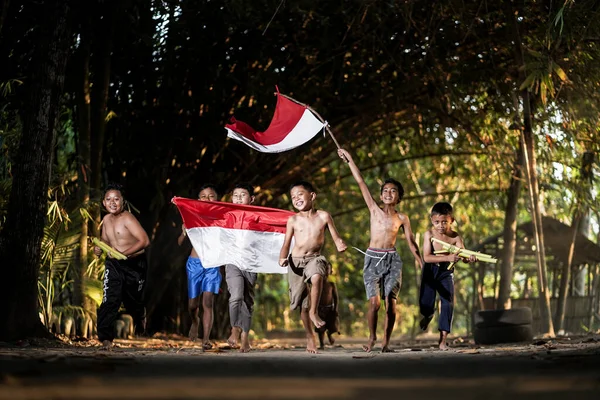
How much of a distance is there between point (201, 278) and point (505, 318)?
395cm

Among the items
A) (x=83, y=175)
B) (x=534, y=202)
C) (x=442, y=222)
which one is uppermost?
(x=534, y=202)

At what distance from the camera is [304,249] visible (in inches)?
366

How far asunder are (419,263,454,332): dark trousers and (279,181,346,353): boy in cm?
125

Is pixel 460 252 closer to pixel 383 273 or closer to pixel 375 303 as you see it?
pixel 383 273

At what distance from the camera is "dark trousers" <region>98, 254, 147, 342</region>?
30.8ft

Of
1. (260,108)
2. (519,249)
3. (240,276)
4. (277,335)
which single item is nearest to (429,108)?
(260,108)

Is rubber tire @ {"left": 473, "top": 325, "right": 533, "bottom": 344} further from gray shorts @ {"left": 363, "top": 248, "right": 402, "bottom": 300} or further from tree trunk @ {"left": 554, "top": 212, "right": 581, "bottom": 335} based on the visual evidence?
tree trunk @ {"left": 554, "top": 212, "right": 581, "bottom": 335}

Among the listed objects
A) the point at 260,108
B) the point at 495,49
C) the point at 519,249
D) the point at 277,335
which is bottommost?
the point at 277,335

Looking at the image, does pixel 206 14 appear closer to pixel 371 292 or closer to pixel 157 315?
pixel 157 315

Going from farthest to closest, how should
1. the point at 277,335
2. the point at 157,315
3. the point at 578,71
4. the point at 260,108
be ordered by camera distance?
the point at 277,335, the point at 157,315, the point at 260,108, the point at 578,71

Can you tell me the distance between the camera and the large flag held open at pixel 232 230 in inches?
404

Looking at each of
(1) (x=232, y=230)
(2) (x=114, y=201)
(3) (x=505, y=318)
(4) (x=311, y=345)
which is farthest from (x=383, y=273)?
(3) (x=505, y=318)

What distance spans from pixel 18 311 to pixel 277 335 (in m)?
16.3

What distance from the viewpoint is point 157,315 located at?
15.1 meters
